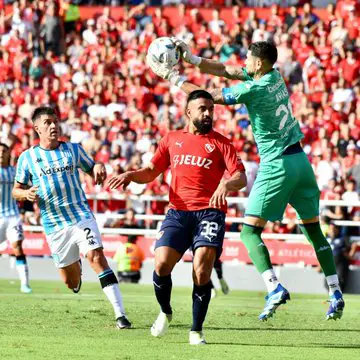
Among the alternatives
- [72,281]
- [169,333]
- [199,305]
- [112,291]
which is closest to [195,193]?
[199,305]

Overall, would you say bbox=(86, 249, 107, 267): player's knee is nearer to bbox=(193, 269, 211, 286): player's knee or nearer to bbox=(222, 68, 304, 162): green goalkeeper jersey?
bbox=(193, 269, 211, 286): player's knee

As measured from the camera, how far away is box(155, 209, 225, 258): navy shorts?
1087 centimetres

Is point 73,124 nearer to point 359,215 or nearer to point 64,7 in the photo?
point 64,7

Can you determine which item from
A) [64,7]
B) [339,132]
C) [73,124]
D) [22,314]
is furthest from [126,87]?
[22,314]

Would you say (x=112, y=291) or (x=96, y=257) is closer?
(x=112, y=291)

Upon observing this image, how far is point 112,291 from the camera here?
12203mm

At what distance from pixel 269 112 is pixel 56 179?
8.35ft

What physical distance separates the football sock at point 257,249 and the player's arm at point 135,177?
1.30 metres

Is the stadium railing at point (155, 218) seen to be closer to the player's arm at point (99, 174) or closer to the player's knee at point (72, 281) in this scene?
the player's knee at point (72, 281)

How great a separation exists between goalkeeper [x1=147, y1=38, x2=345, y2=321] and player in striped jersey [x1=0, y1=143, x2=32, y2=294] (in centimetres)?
717

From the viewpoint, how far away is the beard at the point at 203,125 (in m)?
11.1

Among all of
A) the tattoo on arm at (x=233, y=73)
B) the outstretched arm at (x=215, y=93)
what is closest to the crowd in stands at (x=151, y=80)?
the tattoo on arm at (x=233, y=73)

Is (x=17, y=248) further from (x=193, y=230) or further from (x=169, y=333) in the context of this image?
(x=193, y=230)

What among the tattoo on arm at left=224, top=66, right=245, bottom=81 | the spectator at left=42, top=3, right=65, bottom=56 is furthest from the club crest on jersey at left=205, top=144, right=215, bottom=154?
the spectator at left=42, top=3, right=65, bottom=56
